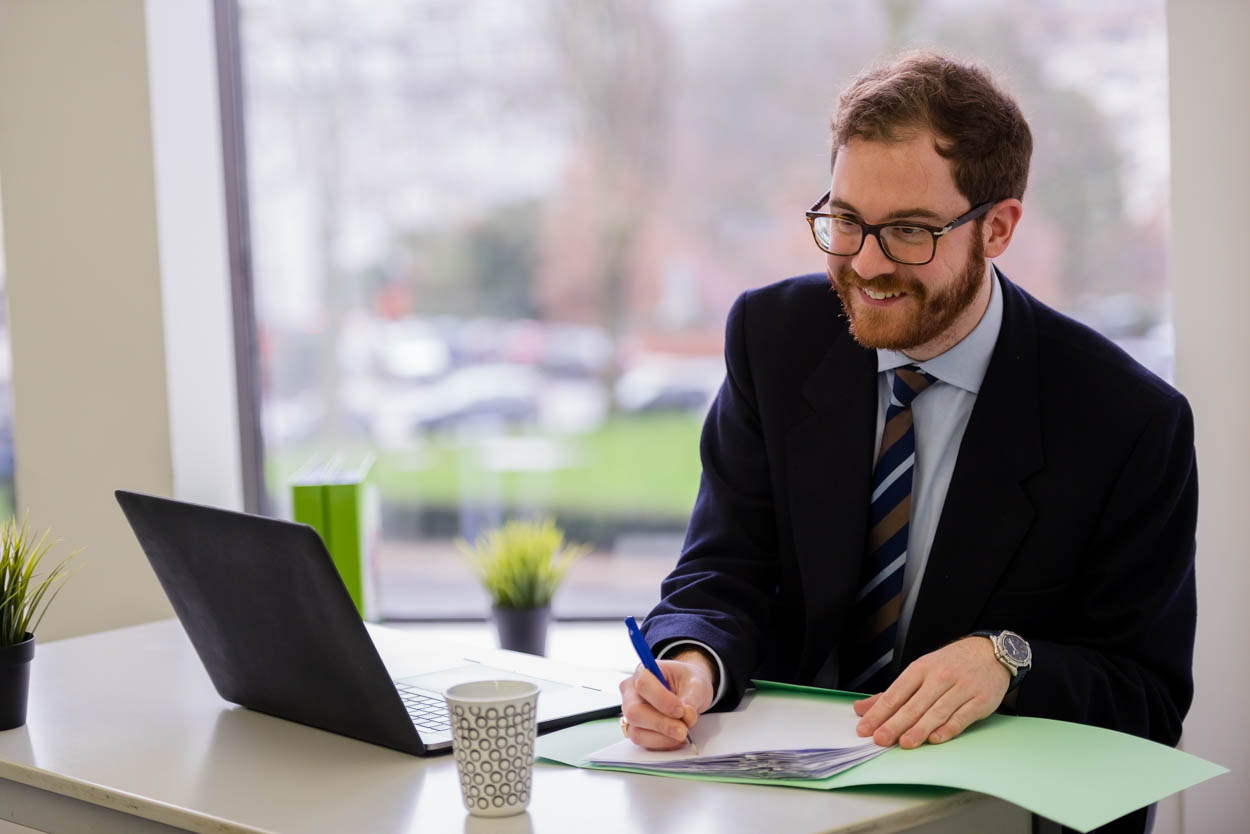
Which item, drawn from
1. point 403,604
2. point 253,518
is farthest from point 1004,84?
point 403,604

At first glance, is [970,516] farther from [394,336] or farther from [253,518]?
[394,336]

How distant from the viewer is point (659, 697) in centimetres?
136

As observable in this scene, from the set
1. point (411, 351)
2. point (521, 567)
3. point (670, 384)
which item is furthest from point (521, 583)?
point (411, 351)

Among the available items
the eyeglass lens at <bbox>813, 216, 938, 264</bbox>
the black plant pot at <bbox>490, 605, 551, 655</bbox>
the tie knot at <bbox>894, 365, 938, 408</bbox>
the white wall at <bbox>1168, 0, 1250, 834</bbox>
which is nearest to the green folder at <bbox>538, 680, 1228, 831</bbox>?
the tie knot at <bbox>894, 365, 938, 408</bbox>

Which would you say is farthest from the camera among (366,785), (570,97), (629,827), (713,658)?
(570,97)

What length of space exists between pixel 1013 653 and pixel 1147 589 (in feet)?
0.93

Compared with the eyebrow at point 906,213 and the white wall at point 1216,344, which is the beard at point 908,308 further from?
the white wall at point 1216,344

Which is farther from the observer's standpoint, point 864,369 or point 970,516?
point 864,369

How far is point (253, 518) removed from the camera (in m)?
1.34

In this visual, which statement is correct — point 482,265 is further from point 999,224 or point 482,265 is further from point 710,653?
point 710,653

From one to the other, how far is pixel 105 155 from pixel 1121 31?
7.26 feet

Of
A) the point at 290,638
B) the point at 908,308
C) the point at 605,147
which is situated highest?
the point at 605,147

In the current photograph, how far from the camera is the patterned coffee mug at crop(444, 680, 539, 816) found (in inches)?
45.8

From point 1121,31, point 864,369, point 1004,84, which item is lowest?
point 864,369
